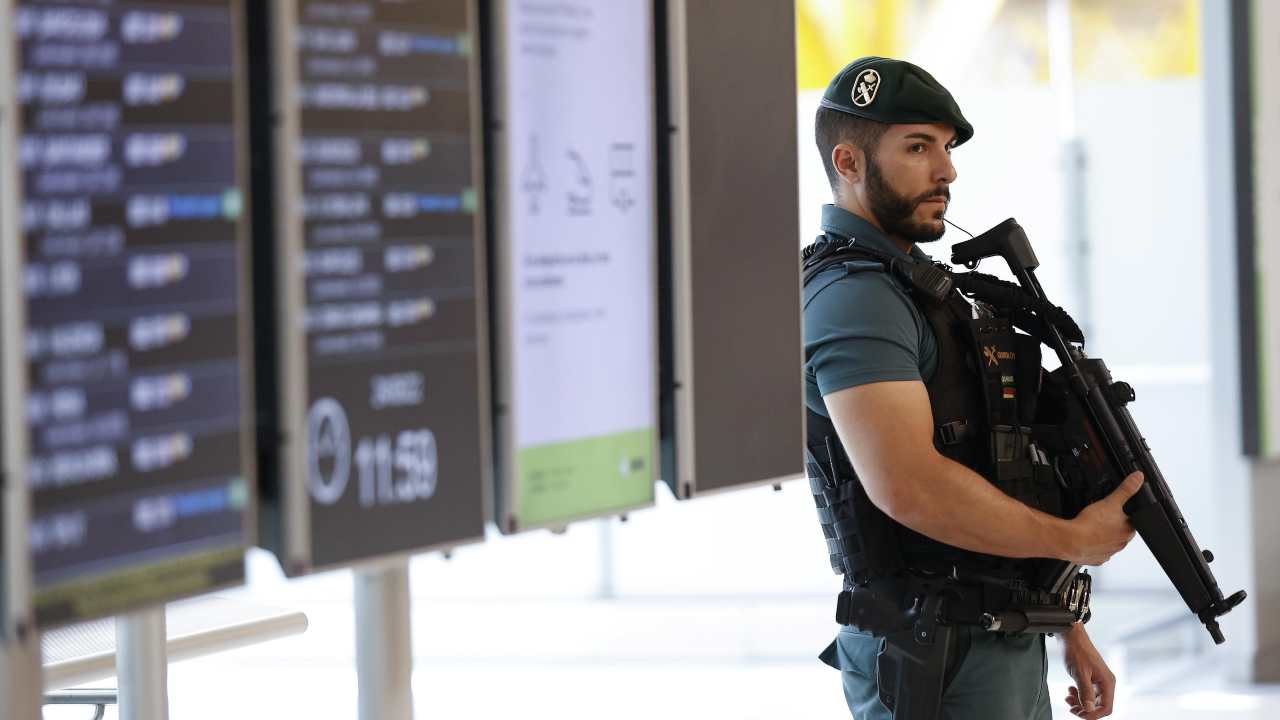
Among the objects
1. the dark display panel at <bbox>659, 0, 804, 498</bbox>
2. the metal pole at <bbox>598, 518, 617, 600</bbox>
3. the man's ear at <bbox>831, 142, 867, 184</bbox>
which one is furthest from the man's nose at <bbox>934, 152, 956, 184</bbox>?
the metal pole at <bbox>598, 518, 617, 600</bbox>

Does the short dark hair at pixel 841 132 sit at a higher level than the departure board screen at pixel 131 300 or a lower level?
higher

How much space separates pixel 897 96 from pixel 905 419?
18.7 inches

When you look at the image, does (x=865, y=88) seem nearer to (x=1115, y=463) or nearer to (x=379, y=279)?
(x=1115, y=463)

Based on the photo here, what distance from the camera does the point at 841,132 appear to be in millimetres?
2037

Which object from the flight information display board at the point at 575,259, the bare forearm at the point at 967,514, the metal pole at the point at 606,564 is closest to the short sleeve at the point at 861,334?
the bare forearm at the point at 967,514

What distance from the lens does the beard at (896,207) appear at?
6.55 ft

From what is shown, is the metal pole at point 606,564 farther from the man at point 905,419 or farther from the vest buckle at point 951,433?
the vest buckle at point 951,433

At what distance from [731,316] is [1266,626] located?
11.2ft

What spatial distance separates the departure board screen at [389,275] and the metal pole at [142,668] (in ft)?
2.94

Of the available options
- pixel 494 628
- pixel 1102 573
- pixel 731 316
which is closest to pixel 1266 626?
pixel 1102 573

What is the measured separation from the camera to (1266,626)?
4.20 m

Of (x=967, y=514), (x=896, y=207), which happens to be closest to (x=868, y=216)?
(x=896, y=207)

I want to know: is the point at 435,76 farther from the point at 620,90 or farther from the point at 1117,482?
the point at 1117,482

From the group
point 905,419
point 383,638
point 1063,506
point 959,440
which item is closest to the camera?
point 383,638
